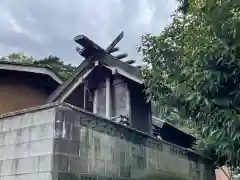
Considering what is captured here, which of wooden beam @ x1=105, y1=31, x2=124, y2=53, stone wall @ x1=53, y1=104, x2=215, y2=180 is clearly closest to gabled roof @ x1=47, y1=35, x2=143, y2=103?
wooden beam @ x1=105, y1=31, x2=124, y2=53

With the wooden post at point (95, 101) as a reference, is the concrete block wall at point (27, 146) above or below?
below

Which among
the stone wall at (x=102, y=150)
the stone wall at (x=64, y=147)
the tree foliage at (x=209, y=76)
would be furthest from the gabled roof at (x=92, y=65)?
the stone wall at (x=64, y=147)

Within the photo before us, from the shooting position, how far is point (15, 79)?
355 inches

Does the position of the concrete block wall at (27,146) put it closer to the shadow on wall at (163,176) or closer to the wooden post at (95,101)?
the shadow on wall at (163,176)

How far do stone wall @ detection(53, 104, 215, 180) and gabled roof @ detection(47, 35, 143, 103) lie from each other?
224cm

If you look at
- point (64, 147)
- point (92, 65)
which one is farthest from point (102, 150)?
point (92, 65)

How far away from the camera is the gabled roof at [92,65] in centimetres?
788

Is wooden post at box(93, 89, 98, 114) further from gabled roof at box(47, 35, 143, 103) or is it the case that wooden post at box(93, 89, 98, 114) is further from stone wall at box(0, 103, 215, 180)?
stone wall at box(0, 103, 215, 180)

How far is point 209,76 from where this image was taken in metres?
5.25

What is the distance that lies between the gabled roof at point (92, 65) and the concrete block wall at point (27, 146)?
3.69 m

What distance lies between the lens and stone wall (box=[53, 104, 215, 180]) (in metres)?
4.09

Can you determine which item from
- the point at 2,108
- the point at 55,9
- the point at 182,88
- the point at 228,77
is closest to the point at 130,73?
the point at 182,88

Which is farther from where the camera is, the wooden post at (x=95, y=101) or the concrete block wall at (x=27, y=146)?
the wooden post at (x=95, y=101)

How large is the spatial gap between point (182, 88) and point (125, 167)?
6.27 feet
